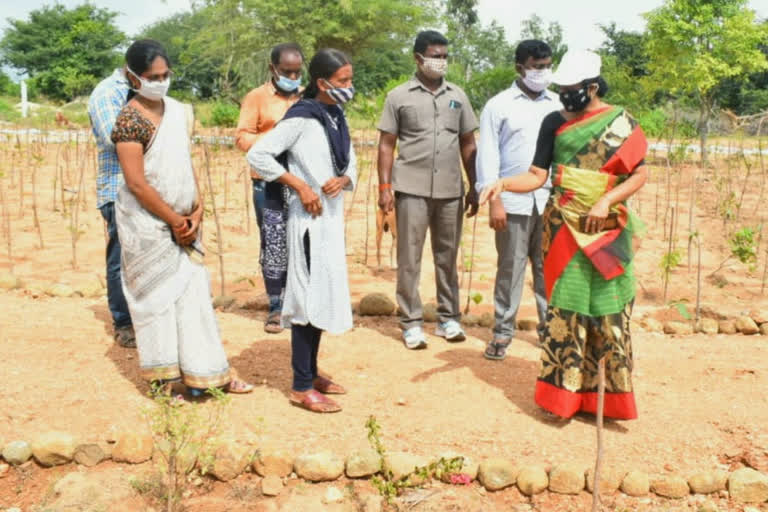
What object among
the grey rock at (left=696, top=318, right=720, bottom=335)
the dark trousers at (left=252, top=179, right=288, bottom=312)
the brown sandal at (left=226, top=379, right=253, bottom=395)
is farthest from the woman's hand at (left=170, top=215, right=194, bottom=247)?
the grey rock at (left=696, top=318, right=720, bottom=335)

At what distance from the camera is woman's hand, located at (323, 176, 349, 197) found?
352 centimetres

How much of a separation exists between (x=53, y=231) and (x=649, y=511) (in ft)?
21.6

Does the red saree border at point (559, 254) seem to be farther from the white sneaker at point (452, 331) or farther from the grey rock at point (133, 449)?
the grey rock at point (133, 449)

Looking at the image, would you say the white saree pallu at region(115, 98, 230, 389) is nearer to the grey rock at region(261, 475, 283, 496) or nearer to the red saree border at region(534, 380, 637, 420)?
the grey rock at region(261, 475, 283, 496)

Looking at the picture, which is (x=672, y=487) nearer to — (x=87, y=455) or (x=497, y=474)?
(x=497, y=474)

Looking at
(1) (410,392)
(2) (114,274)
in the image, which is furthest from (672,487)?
(2) (114,274)

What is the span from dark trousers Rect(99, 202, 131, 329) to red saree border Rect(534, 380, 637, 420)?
7.23ft

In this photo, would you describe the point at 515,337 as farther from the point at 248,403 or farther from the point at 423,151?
the point at 248,403

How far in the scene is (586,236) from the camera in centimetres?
347

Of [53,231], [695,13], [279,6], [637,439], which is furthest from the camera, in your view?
[279,6]

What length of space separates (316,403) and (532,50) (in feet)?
6.99

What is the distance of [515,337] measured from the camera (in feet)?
16.7

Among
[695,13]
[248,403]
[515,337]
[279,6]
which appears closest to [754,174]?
[695,13]

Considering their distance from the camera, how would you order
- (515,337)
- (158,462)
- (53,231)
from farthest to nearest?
(53,231)
(515,337)
(158,462)
